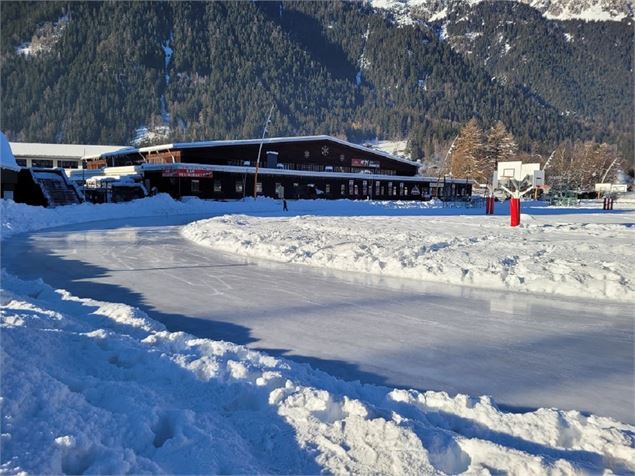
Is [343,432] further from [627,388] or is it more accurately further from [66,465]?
[627,388]

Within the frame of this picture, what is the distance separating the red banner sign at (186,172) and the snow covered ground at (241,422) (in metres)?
41.3

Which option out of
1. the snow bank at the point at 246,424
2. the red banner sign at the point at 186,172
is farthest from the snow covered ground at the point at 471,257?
the red banner sign at the point at 186,172

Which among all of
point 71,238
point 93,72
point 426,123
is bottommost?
point 71,238

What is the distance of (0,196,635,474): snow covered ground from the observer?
2.91 m

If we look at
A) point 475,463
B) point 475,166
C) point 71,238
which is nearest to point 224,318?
point 475,463

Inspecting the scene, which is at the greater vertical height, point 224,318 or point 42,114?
point 42,114

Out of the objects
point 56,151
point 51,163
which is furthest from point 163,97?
point 51,163

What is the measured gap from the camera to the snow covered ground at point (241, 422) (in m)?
2.91

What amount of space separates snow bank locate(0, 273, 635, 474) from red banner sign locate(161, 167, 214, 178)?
41.7 m

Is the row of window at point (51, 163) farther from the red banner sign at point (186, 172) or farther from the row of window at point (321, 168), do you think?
the red banner sign at point (186, 172)

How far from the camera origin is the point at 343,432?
11.0 feet

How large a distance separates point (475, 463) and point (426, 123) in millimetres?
179240

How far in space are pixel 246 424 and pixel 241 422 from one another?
0.14ft

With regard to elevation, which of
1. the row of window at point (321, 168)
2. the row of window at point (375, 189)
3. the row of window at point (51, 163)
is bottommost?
the row of window at point (375, 189)
